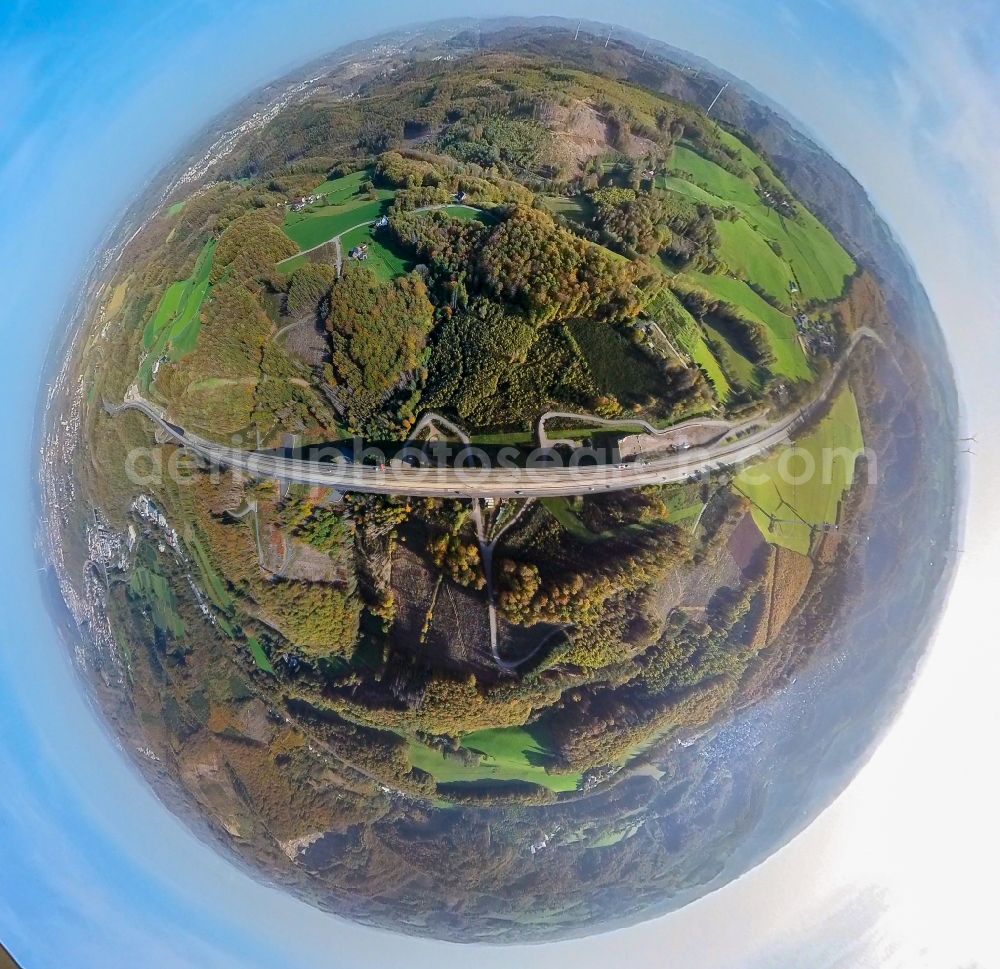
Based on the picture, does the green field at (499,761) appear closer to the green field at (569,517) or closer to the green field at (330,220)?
the green field at (569,517)

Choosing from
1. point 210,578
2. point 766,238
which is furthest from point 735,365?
point 210,578

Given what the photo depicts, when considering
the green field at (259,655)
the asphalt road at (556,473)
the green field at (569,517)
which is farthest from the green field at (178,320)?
the green field at (569,517)

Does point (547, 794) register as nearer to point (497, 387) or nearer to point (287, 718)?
point (287, 718)

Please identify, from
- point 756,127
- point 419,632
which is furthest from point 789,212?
point 419,632

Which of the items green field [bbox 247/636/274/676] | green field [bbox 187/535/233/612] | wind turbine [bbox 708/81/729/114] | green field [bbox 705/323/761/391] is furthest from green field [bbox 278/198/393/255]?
wind turbine [bbox 708/81/729/114]

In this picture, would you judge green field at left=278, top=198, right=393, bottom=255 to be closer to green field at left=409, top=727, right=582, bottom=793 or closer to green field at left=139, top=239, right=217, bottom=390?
green field at left=139, top=239, right=217, bottom=390
